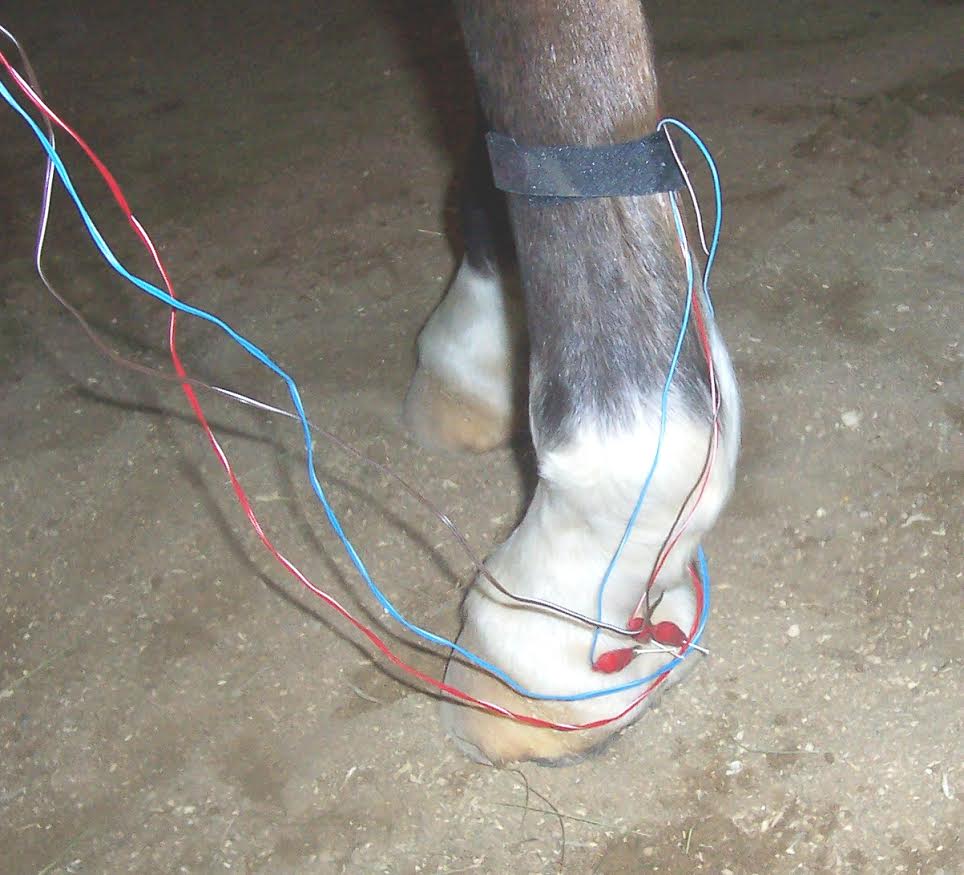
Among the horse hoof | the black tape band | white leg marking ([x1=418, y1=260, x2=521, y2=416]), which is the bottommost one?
the horse hoof

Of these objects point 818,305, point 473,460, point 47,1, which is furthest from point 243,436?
point 47,1

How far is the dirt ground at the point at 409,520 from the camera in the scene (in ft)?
3.17

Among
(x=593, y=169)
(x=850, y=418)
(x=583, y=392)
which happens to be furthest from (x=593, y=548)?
(x=850, y=418)

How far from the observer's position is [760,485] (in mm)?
1207

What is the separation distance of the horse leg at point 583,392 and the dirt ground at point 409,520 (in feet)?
0.28

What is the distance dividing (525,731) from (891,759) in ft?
1.00

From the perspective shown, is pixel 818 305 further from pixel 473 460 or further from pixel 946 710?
pixel 946 710

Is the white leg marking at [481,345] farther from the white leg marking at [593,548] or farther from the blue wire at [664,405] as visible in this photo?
the blue wire at [664,405]

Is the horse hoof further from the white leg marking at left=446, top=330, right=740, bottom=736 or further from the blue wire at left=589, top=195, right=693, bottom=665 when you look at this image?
the blue wire at left=589, top=195, right=693, bottom=665

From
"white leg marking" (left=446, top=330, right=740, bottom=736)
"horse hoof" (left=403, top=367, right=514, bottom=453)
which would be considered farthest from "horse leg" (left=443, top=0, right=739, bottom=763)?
"horse hoof" (left=403, top=367, right=514, bottom=453)

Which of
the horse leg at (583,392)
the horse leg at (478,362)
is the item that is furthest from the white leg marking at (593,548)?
the horse leg at (478,362)

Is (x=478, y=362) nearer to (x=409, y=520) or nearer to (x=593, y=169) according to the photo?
(x=409, y=520)

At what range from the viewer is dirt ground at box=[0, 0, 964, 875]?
966mm

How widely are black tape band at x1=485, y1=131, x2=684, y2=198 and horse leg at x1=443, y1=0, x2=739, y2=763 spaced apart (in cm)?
1
